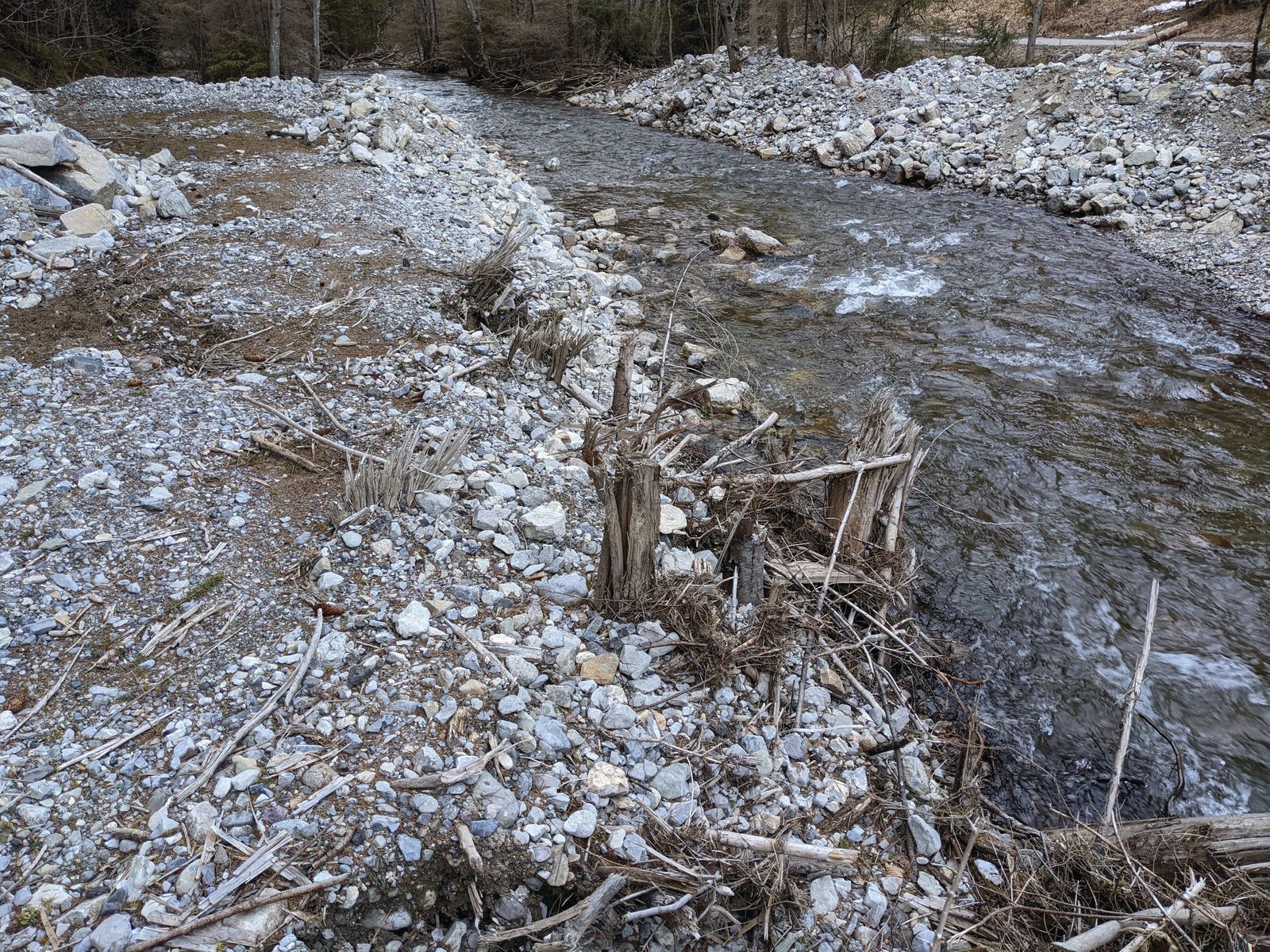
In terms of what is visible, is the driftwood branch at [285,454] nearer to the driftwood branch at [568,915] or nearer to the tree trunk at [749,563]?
the tree trunk at [749,563]

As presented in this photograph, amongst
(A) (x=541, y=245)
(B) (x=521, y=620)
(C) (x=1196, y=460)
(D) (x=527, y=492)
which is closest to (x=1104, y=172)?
(C) (x=1196, y=460)

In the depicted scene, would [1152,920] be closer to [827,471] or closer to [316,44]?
[827,471]

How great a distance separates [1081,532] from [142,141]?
11734mm

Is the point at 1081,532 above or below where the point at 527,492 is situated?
below

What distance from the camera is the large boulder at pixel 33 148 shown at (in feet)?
21.9

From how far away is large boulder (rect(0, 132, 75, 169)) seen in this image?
666cm

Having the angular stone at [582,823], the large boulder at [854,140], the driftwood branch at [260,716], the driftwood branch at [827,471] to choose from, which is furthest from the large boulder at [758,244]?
the angular stone at [582,823]

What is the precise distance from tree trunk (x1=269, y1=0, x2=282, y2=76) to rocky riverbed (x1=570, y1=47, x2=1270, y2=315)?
849cm

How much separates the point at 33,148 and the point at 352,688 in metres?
6.69

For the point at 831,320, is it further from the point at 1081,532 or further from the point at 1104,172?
the point at 1104,172

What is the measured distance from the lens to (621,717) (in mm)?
3143

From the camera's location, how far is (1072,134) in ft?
42.5

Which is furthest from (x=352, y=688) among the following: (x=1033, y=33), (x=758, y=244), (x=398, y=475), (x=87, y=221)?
(x=1033, y=33)

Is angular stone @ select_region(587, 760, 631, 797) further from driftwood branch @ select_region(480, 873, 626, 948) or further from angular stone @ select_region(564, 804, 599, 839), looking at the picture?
driftwood branch @ select_region(480, 873, 626, 948)
